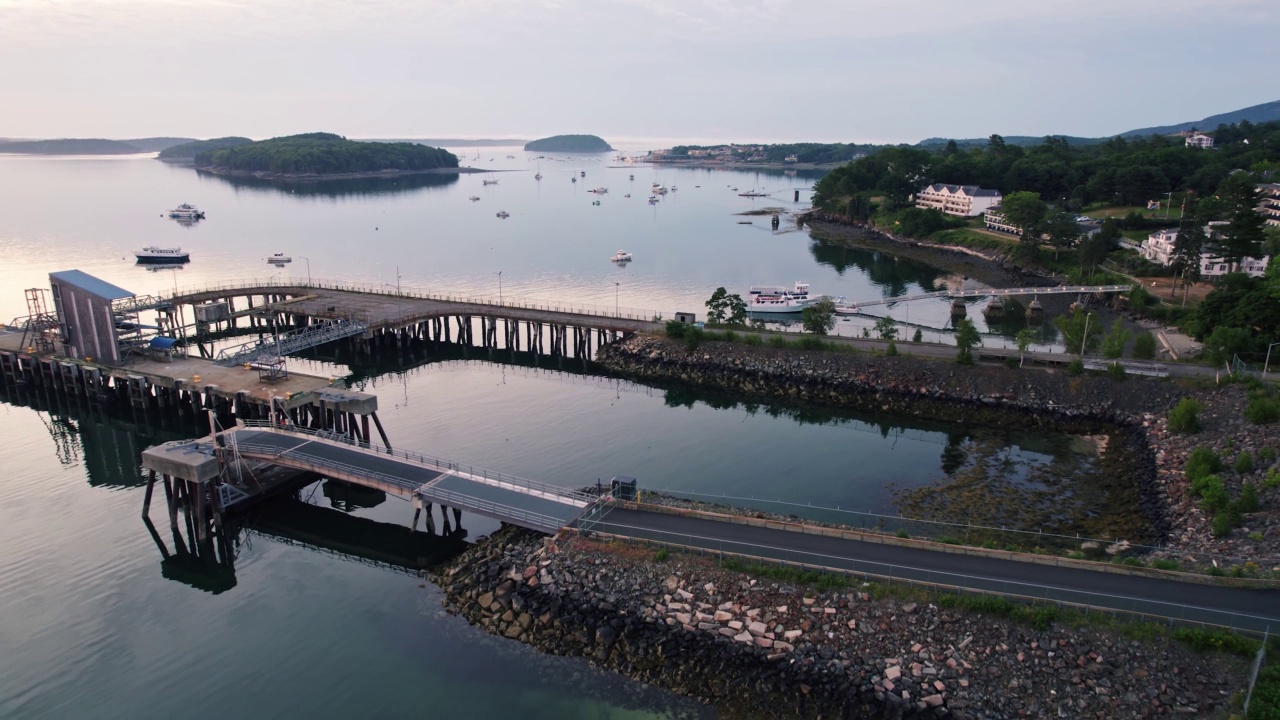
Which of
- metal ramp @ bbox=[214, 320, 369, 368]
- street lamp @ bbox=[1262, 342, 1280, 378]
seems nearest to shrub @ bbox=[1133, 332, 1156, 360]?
street lamp @ bbox=[1262, 342, 1280, 378]

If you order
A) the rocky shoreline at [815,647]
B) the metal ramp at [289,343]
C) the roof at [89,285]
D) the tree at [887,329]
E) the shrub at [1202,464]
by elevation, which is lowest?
the rocky shoreline at [815,647]

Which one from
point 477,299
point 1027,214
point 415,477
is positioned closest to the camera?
point 415,477

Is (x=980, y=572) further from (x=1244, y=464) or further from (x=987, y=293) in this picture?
(x=987, y=293)

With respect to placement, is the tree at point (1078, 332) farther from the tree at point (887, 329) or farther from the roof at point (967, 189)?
the roof at point (967, 189)

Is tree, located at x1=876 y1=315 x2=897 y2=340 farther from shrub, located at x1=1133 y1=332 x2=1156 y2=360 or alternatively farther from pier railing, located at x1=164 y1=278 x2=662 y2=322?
pier railing, located at x1=164 y1=278 x2=662 y2=322

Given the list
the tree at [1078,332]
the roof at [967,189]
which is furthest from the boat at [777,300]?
the roof at [967,189]

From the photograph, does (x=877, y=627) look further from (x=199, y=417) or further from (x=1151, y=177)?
(x=1151, y=177)

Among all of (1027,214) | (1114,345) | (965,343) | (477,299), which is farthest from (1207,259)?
(477,299)
